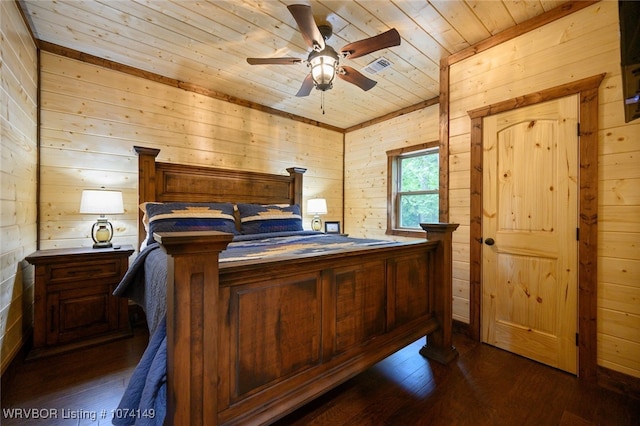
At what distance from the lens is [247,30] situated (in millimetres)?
2256

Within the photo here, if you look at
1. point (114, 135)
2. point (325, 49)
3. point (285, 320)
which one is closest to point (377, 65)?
point (325, 49)

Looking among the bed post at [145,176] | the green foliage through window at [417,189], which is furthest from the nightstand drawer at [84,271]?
the green foliage through window at [417,189]

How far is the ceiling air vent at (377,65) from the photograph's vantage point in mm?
2686

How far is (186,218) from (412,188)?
9.66 feet

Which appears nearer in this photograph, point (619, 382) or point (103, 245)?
point (619, 382)

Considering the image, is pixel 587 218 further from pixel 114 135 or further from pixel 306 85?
pixel 114 135

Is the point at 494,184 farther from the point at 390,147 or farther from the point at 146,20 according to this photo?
the point at 146,20

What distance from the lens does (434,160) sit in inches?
145

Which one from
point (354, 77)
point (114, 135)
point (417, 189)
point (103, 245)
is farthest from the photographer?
point (417, 189)

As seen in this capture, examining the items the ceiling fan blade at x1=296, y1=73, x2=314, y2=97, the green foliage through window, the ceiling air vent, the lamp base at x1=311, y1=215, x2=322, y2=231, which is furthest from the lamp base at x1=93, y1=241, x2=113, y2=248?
the green foliage through window

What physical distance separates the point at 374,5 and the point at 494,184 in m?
1.70

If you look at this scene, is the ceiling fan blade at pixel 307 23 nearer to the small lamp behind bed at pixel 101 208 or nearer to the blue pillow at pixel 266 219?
the blue pillow at pixel 266 219

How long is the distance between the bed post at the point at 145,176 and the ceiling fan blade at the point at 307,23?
1.89m

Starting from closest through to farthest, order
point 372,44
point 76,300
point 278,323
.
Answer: point 278,323, point 372,44, point 76,300
